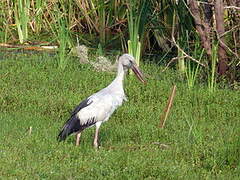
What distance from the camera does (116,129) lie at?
855 cm

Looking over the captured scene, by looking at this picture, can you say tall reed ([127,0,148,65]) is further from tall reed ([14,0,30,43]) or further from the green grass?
tall reed ([14,0,30,43])

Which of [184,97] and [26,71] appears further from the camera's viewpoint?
[26,71]

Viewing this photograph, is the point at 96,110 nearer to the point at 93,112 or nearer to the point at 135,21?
the point at 93,112

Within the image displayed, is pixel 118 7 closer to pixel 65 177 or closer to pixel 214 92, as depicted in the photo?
pixel 214 92

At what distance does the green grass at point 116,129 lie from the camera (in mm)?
6785

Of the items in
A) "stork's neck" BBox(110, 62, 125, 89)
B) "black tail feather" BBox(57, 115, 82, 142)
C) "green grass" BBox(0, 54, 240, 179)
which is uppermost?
"stork's neck" BBox(110, 62, 125, 89)

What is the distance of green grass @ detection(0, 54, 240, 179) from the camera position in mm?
6785

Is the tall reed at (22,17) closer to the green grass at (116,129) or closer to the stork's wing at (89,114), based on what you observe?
the green grass at (116,129)

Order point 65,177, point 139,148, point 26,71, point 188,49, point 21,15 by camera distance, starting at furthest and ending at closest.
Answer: point 21,15 < point 26,71 < point 188,49 < point 139,148 < point 65,177

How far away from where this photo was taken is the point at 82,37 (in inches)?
543

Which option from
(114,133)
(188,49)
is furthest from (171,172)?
(188,49)

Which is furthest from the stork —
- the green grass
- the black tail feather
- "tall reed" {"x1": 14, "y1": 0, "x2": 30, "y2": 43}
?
"tall reed" {"x1": 14, "y1": 0, "x2": 30, "y2": 43}

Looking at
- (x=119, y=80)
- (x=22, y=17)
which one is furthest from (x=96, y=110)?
(x=22, y=17)

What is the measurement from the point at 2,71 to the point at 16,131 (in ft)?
10.6
